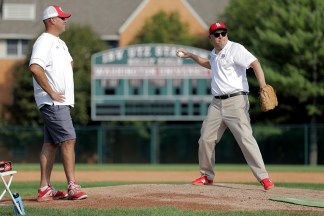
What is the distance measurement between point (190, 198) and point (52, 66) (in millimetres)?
2171

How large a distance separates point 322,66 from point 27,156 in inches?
560

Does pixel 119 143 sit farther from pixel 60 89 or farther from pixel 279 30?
pixel 60 89

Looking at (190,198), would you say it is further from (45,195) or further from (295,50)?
(295,50)

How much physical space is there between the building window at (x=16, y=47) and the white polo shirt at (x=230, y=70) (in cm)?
3864

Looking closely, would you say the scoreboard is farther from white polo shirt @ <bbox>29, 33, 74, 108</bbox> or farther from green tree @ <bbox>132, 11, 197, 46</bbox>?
white polo shirt @ <bbox>29, 33, 74, 108</bbox>

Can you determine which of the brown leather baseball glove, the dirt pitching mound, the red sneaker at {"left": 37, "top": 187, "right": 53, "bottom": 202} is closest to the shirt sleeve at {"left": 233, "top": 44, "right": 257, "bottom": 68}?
the brown leather baseball glove

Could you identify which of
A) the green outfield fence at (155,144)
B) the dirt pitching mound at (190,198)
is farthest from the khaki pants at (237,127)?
the green outfield fence at (155,144)

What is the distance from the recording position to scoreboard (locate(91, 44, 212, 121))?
3306cm

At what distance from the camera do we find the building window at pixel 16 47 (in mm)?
48562

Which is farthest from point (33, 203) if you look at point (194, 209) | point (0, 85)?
point (0, 85)

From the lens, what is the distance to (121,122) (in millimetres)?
41344

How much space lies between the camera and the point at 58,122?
31.6 feet

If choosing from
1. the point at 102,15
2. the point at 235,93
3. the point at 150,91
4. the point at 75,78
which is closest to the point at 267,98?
the point at 235,93

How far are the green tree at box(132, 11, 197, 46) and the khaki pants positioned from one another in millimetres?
33802
